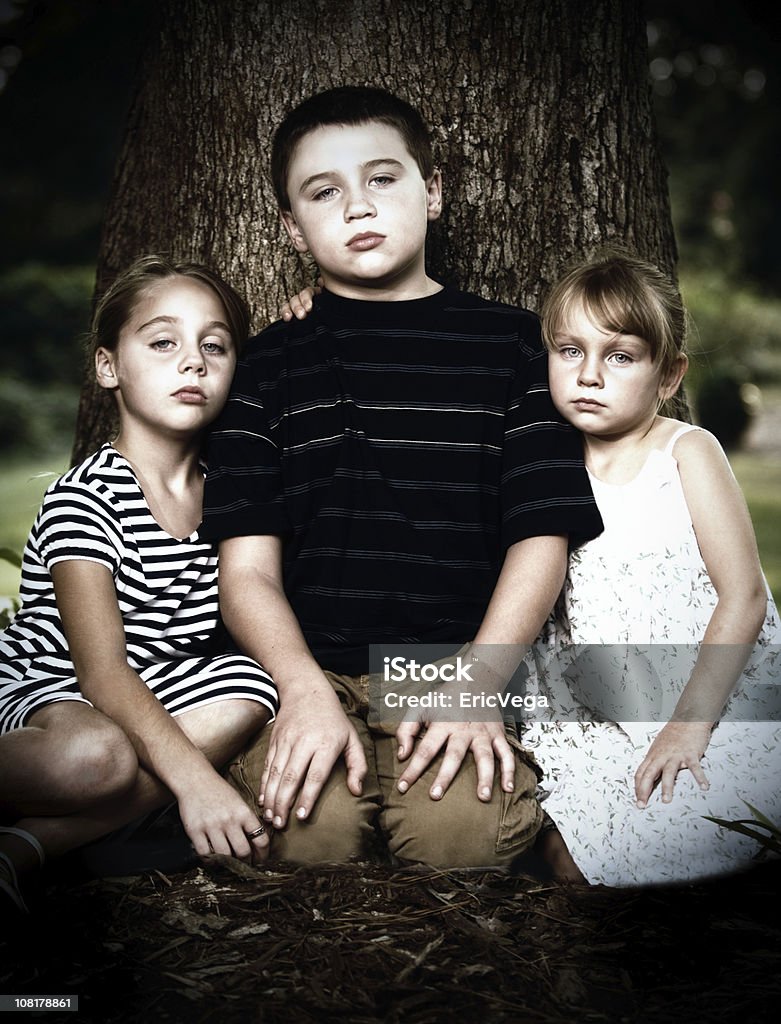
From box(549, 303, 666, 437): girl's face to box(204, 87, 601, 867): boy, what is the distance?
0.16ft

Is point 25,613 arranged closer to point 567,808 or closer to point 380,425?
point 380,425

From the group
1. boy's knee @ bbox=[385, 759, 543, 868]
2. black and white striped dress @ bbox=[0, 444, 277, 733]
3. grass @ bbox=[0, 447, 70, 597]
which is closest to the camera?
boy's knee @ bbox=[385, 759, 543, 868]

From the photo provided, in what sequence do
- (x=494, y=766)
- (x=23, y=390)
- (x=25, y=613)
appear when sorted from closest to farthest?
(x=494, y=766), (x=25, y=613), (x=23, y=390)

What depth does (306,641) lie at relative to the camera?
7.39ft

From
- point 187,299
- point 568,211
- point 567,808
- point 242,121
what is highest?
point 242,121

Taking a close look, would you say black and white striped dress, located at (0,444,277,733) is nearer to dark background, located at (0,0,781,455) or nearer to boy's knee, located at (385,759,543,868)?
boy's knee, located at (385,759,543,868)

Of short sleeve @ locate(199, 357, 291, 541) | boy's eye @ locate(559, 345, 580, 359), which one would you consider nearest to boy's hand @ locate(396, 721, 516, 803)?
short sleeve @ locate(199, 357, 291, 541)

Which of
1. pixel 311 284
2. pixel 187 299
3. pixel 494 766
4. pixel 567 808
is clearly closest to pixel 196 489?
pixel 187 299

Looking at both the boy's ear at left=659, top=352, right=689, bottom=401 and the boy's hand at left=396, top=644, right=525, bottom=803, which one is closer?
the boy's hand at left=396, top=644, right=525, bottom=803

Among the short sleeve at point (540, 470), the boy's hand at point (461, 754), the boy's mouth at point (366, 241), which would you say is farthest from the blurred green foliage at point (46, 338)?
the boy's hand at point (461, 754)

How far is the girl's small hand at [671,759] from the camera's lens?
2014 millimetres

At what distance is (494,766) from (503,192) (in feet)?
4.64

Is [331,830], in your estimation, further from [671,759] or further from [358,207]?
[358,207]

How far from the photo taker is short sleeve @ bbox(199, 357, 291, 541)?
2.22 metres
